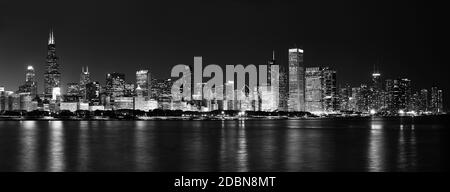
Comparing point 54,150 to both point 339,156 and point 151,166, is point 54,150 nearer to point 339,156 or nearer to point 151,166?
point 151,166

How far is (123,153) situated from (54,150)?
6.83m

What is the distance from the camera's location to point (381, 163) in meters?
33.0

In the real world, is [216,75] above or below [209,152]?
above
